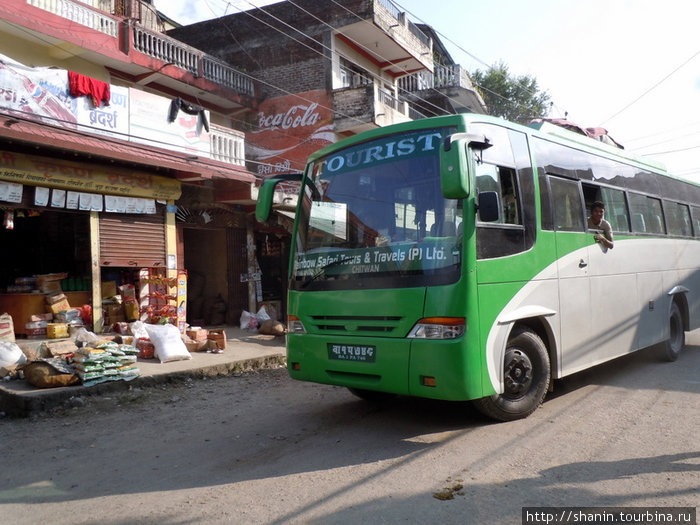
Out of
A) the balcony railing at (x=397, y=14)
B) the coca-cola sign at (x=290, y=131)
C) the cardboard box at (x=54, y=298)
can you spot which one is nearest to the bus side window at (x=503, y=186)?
the cardboard box at (x=54, y=298)

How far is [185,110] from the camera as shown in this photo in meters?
11.3

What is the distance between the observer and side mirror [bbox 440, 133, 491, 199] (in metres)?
4.01

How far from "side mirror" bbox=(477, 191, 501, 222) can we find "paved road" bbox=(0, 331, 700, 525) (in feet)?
6.24

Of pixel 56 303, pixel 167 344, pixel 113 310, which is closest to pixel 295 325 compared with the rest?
pixel 167 344

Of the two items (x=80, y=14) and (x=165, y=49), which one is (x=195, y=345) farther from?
(x=165, y=49)

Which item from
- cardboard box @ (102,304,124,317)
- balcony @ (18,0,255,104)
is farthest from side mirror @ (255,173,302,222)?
balcony @ (18,0,255,104)

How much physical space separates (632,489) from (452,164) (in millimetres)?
2553

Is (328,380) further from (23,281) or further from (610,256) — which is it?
(23,281)

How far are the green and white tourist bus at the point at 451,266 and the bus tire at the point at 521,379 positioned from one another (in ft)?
0.05

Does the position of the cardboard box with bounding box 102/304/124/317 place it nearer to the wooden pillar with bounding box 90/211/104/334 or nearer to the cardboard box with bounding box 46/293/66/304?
the wooden pillar with bounding box 90/211/104/334

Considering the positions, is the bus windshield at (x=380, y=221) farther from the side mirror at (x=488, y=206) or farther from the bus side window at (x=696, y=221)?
the bus side window at (x=696, y=221)

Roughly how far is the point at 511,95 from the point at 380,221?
3410 cm

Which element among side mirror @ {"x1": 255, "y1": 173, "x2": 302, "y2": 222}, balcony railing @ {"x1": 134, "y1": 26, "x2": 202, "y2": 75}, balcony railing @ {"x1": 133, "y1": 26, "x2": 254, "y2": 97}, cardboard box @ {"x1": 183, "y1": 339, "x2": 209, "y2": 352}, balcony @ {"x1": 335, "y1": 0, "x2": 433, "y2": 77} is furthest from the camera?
balcony @ {"x1": 335, "y1": 0, "x2": 433, "y2": 77}

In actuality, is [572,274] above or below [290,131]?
below
